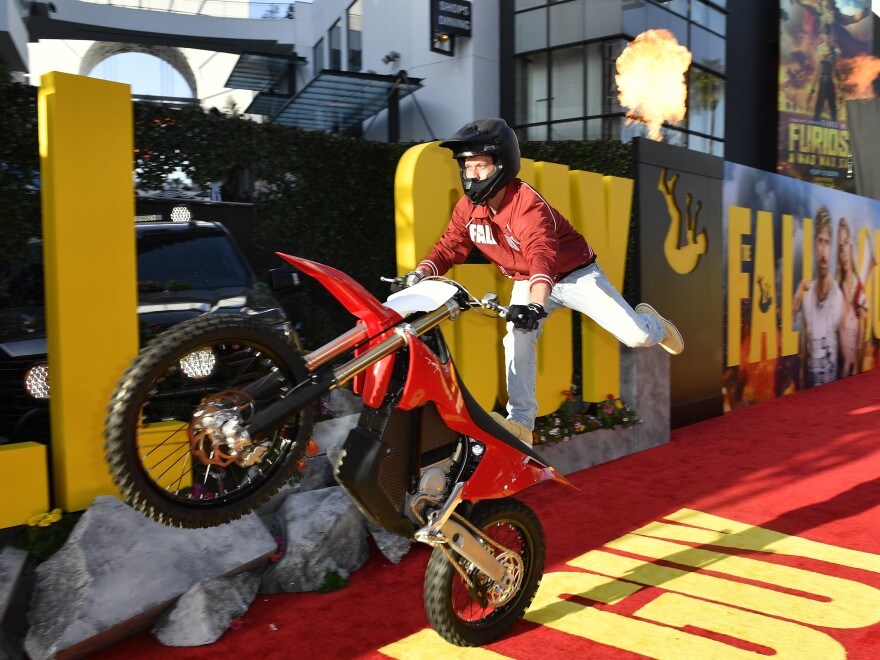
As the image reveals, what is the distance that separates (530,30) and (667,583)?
2015 cm

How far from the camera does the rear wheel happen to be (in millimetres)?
2551

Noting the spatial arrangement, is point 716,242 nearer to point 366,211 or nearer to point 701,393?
point 701,393

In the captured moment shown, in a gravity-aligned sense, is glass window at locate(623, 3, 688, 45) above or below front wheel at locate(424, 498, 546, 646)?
above

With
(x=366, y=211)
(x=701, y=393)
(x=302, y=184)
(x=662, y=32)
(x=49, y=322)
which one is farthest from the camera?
(x=662, y=32)

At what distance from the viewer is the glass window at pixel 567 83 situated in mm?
21219

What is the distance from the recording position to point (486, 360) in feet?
21.1

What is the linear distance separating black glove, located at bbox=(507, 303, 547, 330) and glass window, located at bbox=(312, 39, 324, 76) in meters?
30.4

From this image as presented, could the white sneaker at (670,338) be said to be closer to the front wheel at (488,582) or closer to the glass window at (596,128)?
the front wheel at (488,582)

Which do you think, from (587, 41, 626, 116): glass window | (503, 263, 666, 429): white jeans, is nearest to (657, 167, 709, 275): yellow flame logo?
(503, 263, 666, 429): white jeans

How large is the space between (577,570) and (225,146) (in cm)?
381

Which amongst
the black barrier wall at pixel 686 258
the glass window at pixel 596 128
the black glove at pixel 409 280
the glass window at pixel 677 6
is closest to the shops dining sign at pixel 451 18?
the glass window at pixel 596 128

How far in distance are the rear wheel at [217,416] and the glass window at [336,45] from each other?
27827mm

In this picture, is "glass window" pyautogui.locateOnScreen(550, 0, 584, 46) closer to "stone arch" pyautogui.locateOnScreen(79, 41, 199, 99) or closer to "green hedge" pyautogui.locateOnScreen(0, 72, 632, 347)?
"green hedge" pyautogui.locateOnScreen(0, 72, 632, 347)

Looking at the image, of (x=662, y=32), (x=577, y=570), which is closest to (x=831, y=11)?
(x=662, y=32)
